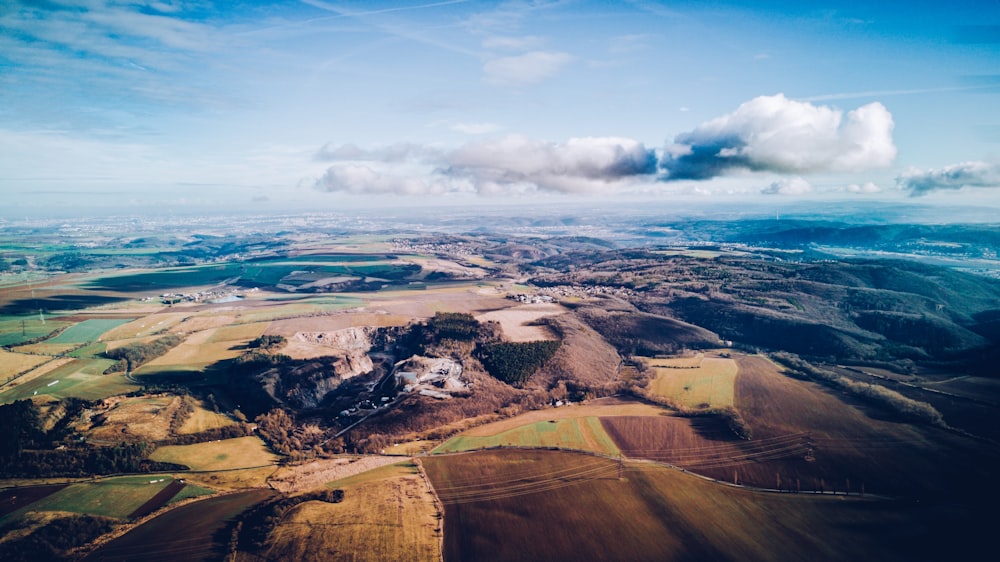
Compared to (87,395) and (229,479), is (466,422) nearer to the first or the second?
(229,479)

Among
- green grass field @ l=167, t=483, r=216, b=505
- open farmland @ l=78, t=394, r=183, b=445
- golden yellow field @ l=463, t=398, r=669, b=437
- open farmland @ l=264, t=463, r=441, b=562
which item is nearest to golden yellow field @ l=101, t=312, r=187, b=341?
open farmland @ l=78, t=394, r=183, b=445

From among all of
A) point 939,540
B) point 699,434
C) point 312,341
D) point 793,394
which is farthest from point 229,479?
point 793,394

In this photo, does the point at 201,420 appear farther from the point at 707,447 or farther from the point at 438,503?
the point at 707,447

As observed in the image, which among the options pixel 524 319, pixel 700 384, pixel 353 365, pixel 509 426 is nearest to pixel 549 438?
pixel 509 426

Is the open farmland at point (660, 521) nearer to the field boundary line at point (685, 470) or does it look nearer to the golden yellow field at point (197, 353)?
the field boundary line at point (685, 470)

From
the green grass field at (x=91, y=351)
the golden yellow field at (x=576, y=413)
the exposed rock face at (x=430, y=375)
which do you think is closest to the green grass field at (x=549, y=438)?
the golden yellow field at (x=576, y=413)

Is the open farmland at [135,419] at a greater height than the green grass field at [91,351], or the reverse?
the green grass field at [91,351]
